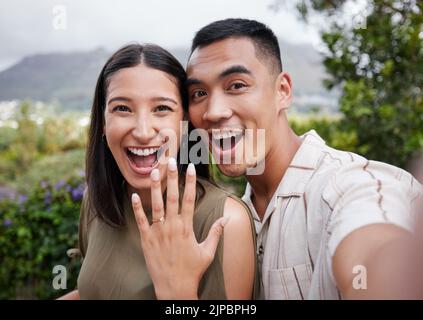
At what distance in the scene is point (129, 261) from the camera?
1.76m

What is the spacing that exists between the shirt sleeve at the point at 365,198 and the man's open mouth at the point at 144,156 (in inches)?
27.1

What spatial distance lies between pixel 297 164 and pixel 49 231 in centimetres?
266

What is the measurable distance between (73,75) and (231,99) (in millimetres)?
6127

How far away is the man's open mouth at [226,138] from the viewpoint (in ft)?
6.30

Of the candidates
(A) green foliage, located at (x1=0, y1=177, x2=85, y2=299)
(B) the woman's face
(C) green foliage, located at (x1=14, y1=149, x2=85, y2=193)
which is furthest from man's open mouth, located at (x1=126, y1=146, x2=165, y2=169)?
(C) green foliage, located at (x1=14, y1=149, x2=85, y2=193)

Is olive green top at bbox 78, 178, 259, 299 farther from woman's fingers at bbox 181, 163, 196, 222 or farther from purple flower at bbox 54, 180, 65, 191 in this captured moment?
purple flower at bbox 54, 180, 65, 191

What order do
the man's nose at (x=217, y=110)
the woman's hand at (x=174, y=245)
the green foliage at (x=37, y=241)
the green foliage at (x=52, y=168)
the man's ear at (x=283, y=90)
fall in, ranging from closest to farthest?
1. the woman's hand at (x=174, y=245)
2. the man's nose at (x=217, y=110)
3. the man's ear at (x=283, y=90)
4. the green foliage at (x=37, y=241)
5. the green foliage at (x=52, y=168)

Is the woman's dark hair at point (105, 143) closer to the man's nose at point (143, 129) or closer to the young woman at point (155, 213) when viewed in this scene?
the young woman at point (155, 213)

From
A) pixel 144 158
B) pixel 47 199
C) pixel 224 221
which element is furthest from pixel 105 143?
pixel 47 199

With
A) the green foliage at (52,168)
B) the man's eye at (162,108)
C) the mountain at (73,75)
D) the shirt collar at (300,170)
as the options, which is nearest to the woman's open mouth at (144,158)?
the man's eye at (162,108)

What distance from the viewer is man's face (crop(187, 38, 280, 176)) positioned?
6.23 feet

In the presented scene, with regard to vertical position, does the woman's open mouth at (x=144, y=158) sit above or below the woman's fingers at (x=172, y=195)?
above

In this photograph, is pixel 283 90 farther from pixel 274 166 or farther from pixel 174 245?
pixel 174 245
